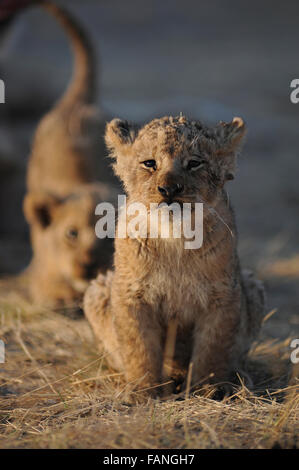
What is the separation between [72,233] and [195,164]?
3.34 meters

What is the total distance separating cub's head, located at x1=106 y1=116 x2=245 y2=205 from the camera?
3.49 meters

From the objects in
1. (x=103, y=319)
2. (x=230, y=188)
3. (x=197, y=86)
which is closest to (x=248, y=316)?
(x=103, y=319)

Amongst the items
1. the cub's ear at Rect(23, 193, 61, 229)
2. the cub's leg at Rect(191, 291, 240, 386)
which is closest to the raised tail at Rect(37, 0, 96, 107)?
the cub's ear at Rect(23, 193, 61, 229)

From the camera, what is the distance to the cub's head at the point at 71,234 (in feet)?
21.2

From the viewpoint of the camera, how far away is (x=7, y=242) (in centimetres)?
980

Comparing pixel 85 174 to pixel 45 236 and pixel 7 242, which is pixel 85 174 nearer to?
pixel 45 236

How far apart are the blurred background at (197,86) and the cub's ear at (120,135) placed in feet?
6.39

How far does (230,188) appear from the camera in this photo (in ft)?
36.8

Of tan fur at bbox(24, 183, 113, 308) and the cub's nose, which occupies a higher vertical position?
the cub's nose

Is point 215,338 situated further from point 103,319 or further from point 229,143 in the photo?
point 229,143

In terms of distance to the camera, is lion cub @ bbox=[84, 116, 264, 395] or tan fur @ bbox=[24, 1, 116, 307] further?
tan fur @ bbox=[24, 1, 116, 307]

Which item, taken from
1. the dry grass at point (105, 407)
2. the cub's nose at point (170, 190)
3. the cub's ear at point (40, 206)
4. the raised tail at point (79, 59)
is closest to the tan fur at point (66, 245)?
the cub's ear at point (40, 206)

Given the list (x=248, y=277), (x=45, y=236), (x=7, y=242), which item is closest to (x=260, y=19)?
(x=7, y=242)

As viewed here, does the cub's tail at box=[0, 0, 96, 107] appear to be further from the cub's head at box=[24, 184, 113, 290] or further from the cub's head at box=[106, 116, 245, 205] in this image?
the cub's head at box=[106, 116, 245, 205]
